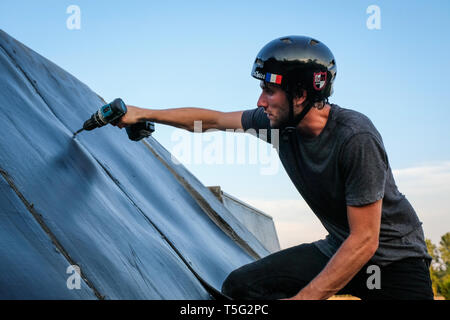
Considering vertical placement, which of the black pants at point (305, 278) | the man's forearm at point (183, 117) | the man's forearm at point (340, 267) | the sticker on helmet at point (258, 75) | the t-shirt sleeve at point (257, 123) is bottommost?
the black pants at point (305, 278)

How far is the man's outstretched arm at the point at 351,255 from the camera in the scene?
2.64 metres

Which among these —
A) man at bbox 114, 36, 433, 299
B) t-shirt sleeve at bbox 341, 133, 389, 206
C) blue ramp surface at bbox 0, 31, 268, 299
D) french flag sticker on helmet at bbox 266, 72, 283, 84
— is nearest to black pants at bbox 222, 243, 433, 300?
man at bbox 114, 36, 433, 299

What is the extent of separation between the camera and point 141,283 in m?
2.71

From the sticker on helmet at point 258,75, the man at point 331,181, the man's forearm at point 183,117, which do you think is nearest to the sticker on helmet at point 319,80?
the man at point 331,181

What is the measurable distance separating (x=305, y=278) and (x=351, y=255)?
2.35ft

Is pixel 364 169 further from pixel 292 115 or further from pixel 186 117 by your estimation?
pixel 186 117

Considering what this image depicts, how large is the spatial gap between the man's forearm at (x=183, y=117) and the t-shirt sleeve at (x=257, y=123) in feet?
0.66

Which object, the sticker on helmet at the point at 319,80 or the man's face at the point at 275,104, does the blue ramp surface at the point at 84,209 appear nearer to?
the man's face at the point at 275,104

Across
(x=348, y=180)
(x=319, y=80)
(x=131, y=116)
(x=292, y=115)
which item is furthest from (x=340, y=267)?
(x=131, y=116)

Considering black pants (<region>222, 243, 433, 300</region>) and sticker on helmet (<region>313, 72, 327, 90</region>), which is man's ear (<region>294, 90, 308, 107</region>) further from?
black pants (<region>222, 243, 433, 300</region>)

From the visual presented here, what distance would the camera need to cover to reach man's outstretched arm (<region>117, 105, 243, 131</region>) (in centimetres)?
350

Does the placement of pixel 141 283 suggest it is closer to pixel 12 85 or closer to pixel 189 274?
pixel 189 274

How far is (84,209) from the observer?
2777mm
